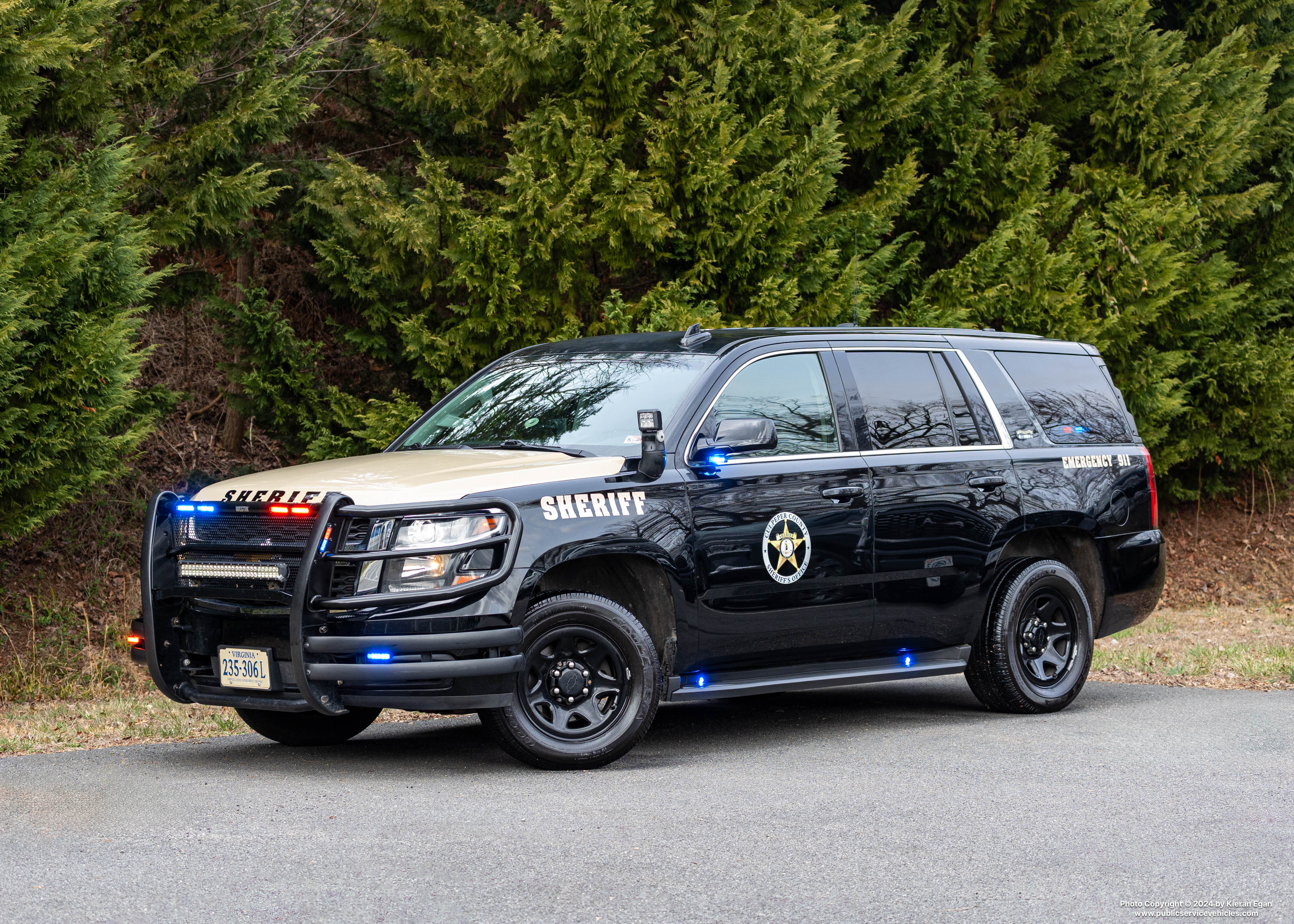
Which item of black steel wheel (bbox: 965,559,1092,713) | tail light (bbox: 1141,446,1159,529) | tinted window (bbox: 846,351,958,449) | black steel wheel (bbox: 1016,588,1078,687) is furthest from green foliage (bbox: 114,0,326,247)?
tail light (bbox: 1141,446,1159,529)

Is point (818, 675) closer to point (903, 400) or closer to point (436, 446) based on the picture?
point (903, 400)

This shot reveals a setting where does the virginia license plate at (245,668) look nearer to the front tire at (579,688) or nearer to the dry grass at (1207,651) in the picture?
the front tire at (579,688)

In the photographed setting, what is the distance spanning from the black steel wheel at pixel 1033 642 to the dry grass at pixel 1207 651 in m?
1.47

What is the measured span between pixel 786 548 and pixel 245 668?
2.68 metres

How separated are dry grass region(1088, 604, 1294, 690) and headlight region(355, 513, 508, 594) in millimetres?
5601

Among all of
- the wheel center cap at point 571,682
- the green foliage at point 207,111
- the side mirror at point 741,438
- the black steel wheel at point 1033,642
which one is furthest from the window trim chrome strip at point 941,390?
the green foliage at point 207,111

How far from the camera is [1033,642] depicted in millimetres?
8734

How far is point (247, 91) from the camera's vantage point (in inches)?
486

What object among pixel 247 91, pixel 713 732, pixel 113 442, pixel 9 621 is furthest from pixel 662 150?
pixel 9 621

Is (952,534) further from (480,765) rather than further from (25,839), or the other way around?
(25,839)

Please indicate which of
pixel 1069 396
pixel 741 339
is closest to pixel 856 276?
pixel 1069 396

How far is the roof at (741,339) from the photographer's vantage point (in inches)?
311

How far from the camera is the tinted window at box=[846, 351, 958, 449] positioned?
815 cm

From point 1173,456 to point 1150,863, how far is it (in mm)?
12289
